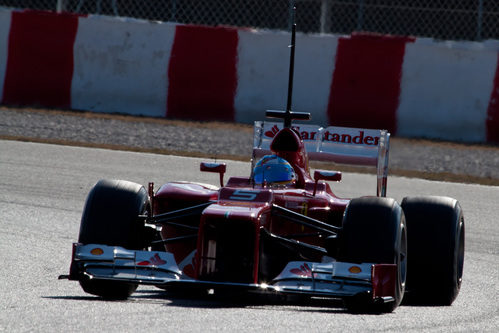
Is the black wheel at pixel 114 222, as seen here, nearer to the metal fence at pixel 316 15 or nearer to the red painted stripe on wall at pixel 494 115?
the red painted stripe on wall at pixel 494 115

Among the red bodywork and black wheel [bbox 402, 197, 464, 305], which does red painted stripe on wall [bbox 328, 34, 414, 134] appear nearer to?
the red bodywork

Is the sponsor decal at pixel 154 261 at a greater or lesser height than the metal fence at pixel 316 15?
lesser

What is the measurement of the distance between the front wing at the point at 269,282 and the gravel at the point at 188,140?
6490mm

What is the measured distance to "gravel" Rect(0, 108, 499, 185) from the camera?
12734mm

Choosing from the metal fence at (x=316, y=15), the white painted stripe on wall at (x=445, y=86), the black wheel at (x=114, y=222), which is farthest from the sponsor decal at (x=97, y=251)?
the metal fence at (x=316, y=15)

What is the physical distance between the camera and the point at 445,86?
13789 mm

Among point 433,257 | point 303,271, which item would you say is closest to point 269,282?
point 303,271

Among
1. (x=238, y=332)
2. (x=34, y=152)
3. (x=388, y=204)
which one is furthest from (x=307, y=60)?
(x=238, y=332)

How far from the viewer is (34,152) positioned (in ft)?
39.5

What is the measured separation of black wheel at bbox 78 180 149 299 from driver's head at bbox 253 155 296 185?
3.14 feet

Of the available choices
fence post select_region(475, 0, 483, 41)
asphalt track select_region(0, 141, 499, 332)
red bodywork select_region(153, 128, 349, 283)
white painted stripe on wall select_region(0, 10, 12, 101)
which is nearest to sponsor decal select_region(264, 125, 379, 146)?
red bodywork select_region(153, 128, 349, 283)

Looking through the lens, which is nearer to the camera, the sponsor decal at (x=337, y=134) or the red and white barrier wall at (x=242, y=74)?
the sponsor decal at (x=337, y=134)

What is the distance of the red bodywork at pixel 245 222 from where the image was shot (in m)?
5.85

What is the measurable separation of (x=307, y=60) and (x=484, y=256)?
20.3 feet
